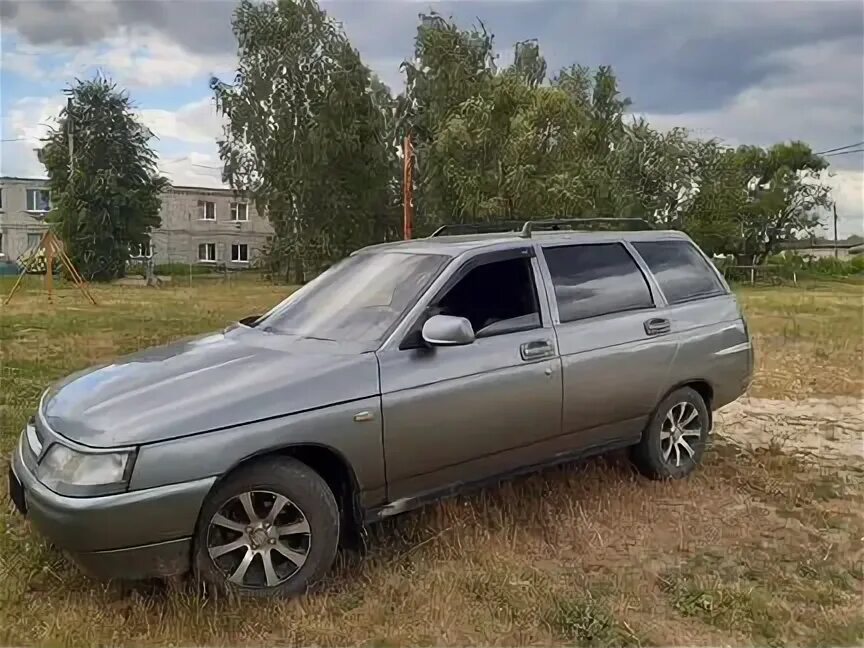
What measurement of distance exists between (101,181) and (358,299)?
37644 millimetres

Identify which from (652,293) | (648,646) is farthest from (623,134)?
(648,646)

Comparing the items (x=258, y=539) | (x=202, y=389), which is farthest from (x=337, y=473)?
(x=202, y=389)

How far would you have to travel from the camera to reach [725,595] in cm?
343

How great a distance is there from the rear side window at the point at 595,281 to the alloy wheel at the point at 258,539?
193 cm

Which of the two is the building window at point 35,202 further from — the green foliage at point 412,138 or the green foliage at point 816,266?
the green foliage at point 816,266

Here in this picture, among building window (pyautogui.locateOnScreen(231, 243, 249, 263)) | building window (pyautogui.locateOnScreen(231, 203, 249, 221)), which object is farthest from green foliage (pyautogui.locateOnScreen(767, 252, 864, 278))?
building window (pyautogui.locateOnScreen(231, 243, 249, 263))

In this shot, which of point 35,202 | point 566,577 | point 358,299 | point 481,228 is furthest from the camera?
point 35,202

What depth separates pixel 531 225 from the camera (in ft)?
15.8

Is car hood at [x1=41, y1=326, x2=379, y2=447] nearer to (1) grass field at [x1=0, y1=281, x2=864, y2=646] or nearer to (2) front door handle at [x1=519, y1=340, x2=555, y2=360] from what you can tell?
(1) grass field at [x1=0, y1=281, x2=864, y2=646]

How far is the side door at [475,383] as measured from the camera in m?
3.62

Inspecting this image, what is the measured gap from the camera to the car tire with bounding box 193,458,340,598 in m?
3.15

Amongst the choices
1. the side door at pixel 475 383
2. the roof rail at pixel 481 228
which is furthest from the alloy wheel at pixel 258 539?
the roof rail at pixel 481 228

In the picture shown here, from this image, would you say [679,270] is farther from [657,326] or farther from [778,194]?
[778,194]

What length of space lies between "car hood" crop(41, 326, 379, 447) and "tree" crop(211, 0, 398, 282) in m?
29.0
